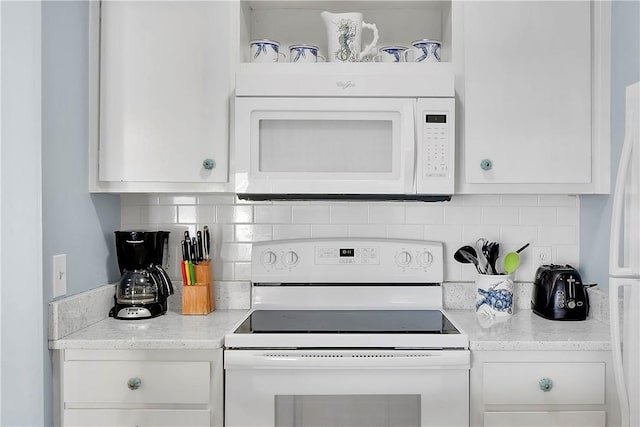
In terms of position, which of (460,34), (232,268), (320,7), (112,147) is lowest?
(232,268)

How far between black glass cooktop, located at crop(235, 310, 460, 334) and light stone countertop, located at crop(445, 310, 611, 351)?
9cm

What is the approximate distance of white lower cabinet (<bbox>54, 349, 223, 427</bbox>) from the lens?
171cm

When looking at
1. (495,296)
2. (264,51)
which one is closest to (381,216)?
(495,296)

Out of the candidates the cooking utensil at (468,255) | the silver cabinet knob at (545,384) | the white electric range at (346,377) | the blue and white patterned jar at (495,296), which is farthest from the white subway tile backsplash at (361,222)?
the silver cabinet knob at (545,384)

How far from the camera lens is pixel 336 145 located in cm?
198

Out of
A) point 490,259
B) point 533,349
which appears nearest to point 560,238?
point 490,259

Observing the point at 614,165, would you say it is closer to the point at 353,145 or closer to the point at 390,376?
the point at 353,145

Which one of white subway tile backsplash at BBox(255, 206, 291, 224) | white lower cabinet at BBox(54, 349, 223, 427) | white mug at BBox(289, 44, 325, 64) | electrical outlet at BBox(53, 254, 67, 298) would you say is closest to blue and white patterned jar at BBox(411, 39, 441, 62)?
white mug at BBox(289, 44, 325, 64)

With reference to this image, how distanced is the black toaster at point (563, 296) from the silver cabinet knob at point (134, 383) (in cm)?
139

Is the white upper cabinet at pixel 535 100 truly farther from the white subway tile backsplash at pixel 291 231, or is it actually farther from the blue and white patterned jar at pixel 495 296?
the white subway tile backsplash at pixel 291 231

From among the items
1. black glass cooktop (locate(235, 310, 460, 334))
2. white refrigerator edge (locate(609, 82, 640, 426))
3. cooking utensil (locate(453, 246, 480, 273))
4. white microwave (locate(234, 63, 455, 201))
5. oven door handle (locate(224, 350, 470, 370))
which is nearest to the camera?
white refrigerator edge (locate(609, 82, 640, 426))

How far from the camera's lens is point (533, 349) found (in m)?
1.73

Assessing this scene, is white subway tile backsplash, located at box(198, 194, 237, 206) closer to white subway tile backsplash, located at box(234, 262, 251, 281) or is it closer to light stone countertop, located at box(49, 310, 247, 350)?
white subway tile backsplash, located at box(234, 262, 251, 281)

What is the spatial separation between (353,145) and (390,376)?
0.77 m
